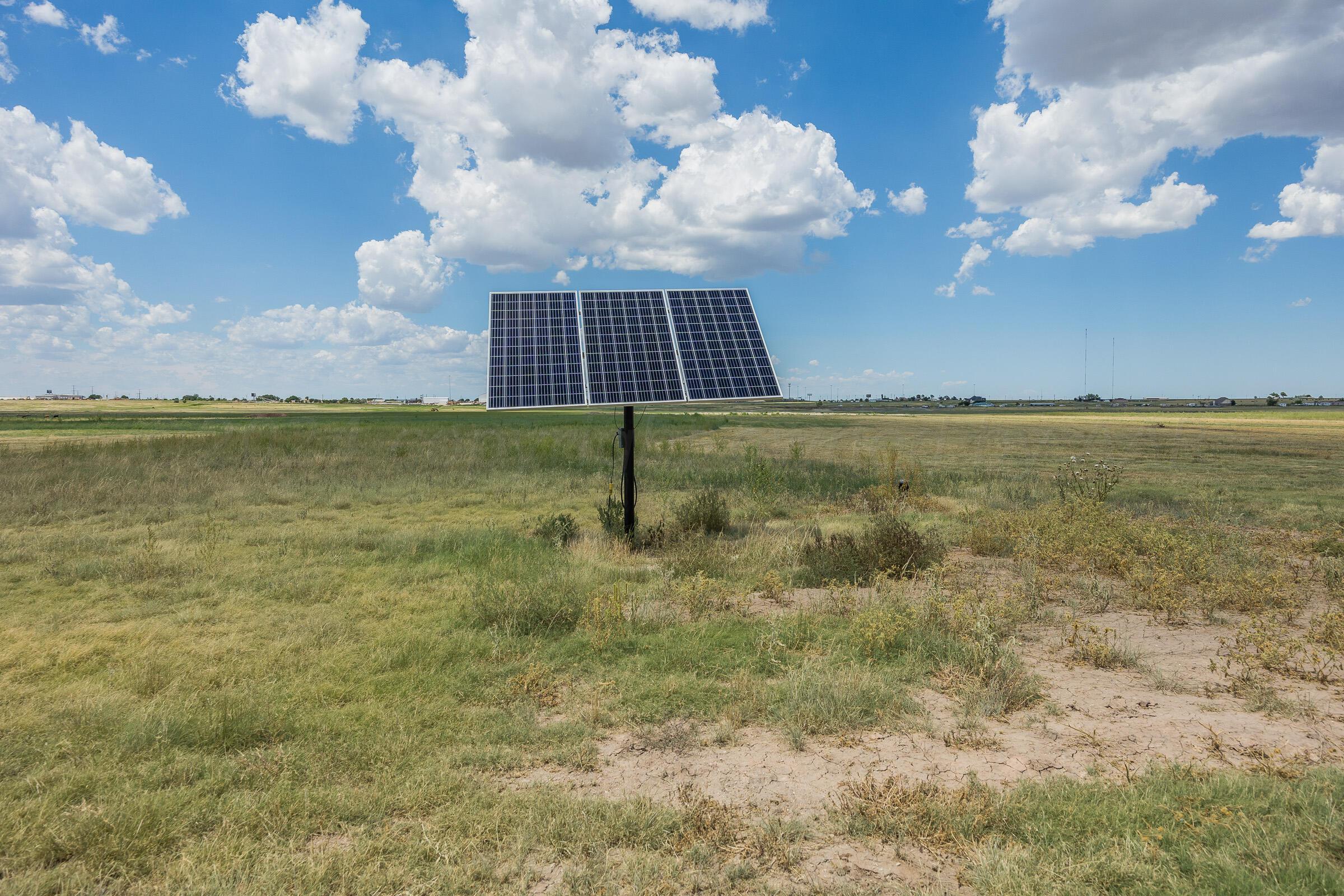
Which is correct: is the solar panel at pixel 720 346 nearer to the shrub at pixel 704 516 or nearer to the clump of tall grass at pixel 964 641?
the shrub at pixel 704 516

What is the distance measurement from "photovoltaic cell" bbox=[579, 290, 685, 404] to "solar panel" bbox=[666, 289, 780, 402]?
0.36 metres

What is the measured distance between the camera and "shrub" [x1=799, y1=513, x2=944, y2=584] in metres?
11.2

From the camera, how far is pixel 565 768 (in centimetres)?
546

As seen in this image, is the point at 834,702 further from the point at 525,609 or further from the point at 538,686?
the point at 525,609

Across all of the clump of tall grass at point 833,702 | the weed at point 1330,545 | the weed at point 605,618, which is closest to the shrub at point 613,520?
the weed at point 605,618


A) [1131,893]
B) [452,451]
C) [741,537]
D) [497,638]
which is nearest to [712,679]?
[497,638]

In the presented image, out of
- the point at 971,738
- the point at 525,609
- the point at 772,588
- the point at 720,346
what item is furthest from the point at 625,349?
the point at 971,738

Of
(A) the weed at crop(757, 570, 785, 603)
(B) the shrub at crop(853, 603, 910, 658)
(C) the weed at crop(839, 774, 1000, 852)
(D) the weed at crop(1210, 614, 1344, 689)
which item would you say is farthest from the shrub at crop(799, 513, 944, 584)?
(C) the weed at crop(839, 774, 1000, 852)

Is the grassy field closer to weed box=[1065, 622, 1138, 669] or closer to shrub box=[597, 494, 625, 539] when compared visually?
weed box=[1065, 622, 1138, 669]

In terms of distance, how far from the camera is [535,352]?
54.0 ft

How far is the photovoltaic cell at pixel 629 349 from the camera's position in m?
15.4

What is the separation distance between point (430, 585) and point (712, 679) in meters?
5.81

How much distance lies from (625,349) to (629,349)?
114 millimetres

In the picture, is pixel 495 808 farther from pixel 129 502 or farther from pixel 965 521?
pixel 129 502
